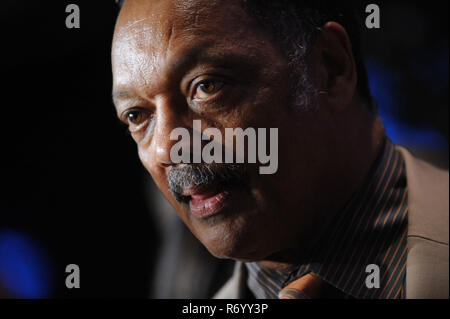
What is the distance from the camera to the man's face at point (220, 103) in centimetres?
94

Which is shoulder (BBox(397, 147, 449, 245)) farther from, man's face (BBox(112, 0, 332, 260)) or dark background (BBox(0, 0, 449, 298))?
dark background (BBox(0, 0, 449, 298))

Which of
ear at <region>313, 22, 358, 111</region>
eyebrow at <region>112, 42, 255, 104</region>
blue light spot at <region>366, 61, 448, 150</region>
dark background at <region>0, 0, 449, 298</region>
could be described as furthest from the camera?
blue light spot at <region>366, 61, 448, 150</region>

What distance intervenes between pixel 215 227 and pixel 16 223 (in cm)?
73

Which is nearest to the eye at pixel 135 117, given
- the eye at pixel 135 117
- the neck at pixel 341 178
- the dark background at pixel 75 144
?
the eye at pixel 135 117

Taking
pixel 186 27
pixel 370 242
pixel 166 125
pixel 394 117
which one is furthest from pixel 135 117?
pixel 394 117

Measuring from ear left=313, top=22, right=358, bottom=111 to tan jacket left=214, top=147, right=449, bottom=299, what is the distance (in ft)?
0.83

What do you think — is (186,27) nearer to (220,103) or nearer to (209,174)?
(220,103)

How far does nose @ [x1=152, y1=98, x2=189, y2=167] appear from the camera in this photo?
0.95 m

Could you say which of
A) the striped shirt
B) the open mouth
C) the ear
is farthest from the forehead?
the striped shirt

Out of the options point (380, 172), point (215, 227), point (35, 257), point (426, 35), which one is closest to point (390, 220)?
point (380, 172)

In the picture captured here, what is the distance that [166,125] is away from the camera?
95 centimetres

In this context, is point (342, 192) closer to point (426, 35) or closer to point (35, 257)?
point (426, 35)

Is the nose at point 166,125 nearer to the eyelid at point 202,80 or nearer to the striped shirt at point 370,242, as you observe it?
the eyelid at point 202,80

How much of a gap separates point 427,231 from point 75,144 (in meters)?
0.99
